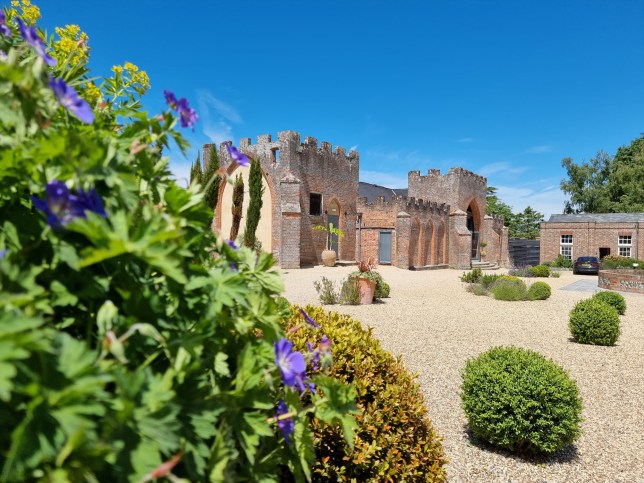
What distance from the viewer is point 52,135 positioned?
965 millimetres

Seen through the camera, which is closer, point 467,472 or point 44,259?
point 44,259

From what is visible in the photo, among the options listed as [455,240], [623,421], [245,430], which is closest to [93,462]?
[245,430]

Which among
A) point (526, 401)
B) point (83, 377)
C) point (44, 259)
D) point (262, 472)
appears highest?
point (44, 259)

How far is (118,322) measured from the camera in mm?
973

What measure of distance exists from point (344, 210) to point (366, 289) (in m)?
16.1

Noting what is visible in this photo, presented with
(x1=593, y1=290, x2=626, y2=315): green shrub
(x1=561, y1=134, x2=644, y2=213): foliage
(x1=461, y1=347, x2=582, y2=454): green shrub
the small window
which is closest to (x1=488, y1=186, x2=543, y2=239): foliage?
(x1=561, y1=134, x2=644, y2=213): foliage

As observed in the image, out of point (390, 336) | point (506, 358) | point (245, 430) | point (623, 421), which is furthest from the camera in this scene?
point (390, 336)

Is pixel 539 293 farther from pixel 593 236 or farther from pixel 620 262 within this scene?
pixel 593 236

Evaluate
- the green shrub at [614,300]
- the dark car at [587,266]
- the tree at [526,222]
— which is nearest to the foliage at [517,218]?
the tree at [526,222]

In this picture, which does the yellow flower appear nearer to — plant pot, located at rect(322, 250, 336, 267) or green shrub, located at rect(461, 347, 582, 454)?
green shrub, located at rect(461, 347, 582, 454)

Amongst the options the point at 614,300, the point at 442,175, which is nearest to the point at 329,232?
the point at 442,175

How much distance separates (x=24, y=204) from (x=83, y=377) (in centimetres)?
63

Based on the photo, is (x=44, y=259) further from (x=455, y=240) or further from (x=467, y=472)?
(x=455, y=240)

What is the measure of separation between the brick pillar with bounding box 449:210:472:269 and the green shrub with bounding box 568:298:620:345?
2364 cm
